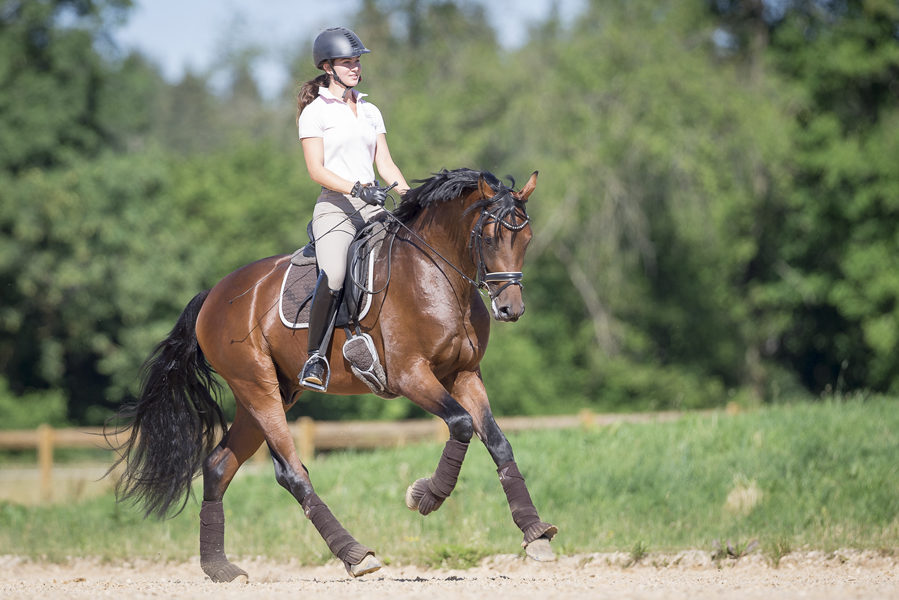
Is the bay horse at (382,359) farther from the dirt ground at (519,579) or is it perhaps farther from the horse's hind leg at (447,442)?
the dirt ground at (519,579)

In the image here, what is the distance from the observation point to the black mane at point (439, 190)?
24.5 feet

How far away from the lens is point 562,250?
34.3 meters

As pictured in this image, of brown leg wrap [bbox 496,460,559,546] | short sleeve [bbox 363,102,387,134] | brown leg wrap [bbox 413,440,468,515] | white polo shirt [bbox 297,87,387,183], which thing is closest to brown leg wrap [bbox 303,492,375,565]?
brown leg wrap [bbox 413,440,468,515]

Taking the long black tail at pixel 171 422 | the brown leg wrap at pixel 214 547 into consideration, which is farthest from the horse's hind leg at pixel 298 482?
the brown leg wrap at pixel 214 547

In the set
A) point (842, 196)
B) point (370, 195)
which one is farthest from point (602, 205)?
point (370, 195)

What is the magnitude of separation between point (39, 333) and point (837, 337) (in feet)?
81.9

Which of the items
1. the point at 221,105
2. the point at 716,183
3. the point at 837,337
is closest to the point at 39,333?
the point at 716,183

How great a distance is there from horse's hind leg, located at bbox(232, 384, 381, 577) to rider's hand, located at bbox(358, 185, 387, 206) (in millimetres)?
1807

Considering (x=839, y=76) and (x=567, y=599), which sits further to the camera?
(x=839, y=76)

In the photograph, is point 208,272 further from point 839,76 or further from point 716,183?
point 839,76

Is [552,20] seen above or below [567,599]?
above

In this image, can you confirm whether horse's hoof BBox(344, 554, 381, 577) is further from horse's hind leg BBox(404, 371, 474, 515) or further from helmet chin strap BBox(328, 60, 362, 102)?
helmet chin strap BBox(328, 60, 362, 102)

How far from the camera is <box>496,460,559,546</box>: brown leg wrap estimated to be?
684cm

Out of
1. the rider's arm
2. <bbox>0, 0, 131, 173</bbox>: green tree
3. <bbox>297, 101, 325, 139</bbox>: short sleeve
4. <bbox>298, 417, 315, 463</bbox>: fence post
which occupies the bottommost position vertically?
<bbox>298, 417, 315, 463</bbox>: fence post
